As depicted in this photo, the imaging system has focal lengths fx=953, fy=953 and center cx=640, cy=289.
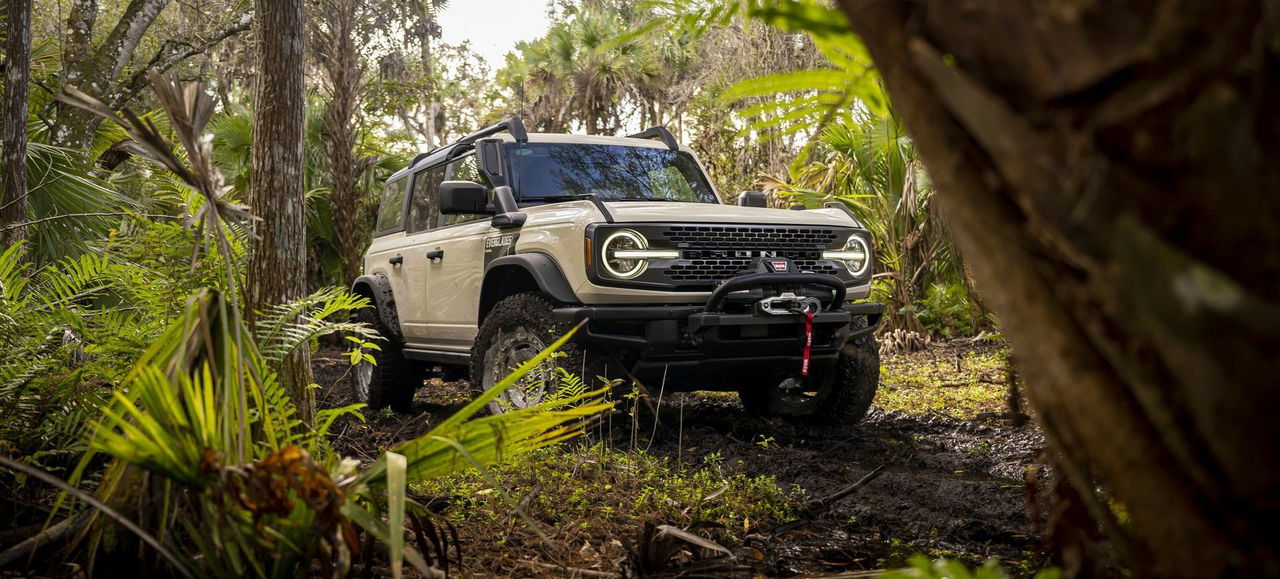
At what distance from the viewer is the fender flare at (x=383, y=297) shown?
7.21 m

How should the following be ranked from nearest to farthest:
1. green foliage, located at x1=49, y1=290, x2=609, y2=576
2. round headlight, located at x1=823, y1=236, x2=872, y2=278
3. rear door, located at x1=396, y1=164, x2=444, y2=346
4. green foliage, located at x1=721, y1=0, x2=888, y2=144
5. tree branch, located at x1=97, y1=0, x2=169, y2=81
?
green foliage, located at x1=721, y1=0, x2=888, y2=144, green foliage, located at x1=49, y1=290, x2=609, y2=576, round headlight, located at x1=823, y1=236, x2=872, y2=278, rear door, located at x1=396, y1=164, x2=444, y2=346, tree branch, located at x1=97, y1=0, x2=169, y2=81

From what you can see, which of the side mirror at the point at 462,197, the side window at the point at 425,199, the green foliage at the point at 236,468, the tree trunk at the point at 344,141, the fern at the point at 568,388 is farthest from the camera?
the tree trunk at the point at 344,141

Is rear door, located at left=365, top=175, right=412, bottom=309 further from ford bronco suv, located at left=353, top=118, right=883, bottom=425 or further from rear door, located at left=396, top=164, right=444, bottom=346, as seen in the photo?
ford bronco suv, located at left=353, top=118, right=883, bottom=425

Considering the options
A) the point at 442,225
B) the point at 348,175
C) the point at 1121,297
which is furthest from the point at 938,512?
the point at 348,175

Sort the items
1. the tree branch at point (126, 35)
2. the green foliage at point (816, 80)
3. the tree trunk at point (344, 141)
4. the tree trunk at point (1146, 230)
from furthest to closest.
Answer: the tree trunk at point (344, 141) → the tree branch at point (126, 35) → the green foliage at point (816, 80) → the tree trunk at point (1146, 230)

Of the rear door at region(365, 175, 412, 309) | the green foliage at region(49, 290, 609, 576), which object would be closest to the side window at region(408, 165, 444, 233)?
the rear door at region(365, 175, 412, 309)

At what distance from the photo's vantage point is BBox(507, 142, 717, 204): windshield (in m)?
6.14

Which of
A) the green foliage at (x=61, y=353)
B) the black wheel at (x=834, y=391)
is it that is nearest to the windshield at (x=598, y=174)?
the black wheel at (x=834, y=391)

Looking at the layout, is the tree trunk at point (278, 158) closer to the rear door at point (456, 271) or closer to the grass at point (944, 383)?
the rear door at point (456, 271)

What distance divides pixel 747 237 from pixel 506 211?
1.44 metres

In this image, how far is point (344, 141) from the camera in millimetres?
13375

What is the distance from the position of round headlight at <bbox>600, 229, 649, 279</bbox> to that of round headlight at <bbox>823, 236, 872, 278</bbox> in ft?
4.35

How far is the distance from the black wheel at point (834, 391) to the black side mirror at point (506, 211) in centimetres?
185

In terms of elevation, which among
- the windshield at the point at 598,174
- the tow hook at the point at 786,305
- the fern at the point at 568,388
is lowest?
the fern at the point at 568,388
